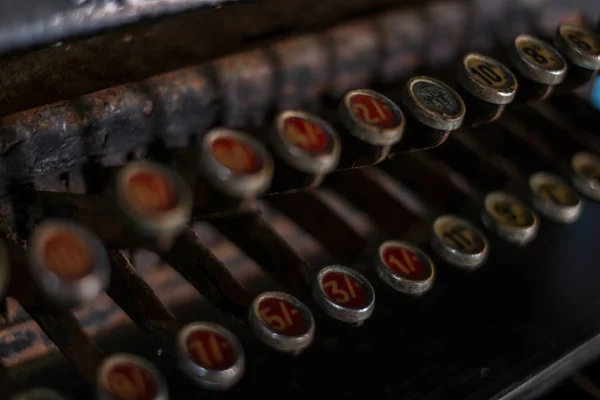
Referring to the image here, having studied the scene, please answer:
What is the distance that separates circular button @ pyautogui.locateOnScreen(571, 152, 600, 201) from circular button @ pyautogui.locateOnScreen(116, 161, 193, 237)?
1018 mm

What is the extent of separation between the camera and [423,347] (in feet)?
4.54

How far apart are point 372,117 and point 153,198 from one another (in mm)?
425

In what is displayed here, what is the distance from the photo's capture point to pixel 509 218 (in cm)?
150

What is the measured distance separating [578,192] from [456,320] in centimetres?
45

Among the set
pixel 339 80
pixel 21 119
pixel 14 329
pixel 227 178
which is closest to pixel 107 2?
pixel 21 119

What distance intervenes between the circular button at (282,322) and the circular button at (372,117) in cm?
29

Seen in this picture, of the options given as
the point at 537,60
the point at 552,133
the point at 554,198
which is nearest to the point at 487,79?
the point at 537,60

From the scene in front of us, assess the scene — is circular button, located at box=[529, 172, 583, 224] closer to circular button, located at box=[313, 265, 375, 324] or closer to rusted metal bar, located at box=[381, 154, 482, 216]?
rusted metal bar, located at box=[381, 154, 482, 216]

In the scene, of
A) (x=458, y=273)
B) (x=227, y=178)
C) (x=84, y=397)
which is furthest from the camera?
(x=458, y=273)

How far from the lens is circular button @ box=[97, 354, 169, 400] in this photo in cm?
96

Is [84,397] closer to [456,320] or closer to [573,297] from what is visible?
[456,320]

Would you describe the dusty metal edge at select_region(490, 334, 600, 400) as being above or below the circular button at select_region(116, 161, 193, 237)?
below

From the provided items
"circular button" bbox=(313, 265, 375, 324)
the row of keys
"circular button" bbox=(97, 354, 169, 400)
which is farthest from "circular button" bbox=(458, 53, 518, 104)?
"circular button" bbox=(97, 354, 169, 400)

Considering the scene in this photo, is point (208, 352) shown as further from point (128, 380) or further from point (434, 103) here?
point (434, 103)
